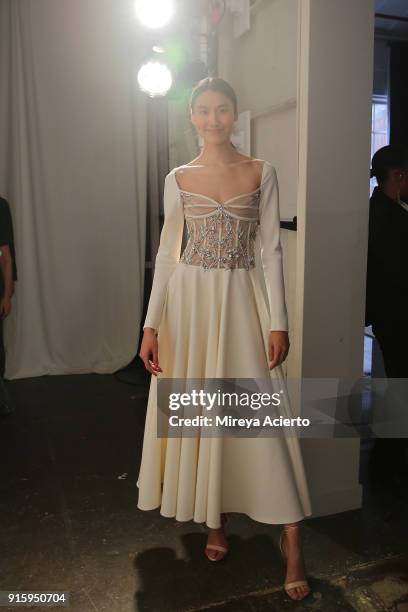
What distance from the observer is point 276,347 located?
1857mm

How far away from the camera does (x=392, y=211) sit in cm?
267

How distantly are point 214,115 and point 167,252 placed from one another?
455 millimetres

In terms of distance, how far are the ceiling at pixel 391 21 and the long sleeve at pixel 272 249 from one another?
4.94 metres

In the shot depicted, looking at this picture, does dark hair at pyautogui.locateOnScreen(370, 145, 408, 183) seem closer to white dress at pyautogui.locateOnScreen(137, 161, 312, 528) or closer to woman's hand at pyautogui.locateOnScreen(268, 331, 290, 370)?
white dress at pyautogui.locateOnScreen(137, 161, 312, 528)

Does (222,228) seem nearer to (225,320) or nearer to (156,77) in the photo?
(225,320)

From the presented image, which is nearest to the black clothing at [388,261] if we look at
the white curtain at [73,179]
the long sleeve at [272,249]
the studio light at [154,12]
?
the long sleeve at [272,249]

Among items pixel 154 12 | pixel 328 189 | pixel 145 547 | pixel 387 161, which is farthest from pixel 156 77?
pixel 145 547

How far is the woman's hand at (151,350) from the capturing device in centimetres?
191

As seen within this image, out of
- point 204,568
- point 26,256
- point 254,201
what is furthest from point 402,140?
point 204,568

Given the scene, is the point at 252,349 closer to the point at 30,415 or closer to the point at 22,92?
the point at 30,415

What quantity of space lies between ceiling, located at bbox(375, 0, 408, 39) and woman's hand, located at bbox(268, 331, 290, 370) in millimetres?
5203

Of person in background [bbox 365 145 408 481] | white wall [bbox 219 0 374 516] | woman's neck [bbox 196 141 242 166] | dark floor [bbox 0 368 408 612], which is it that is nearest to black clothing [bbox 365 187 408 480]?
person in background [bbox 365 145 408 481]

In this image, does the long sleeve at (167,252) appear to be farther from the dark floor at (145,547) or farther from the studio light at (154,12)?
the studio light at (154,12)

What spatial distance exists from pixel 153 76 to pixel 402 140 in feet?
12.6
